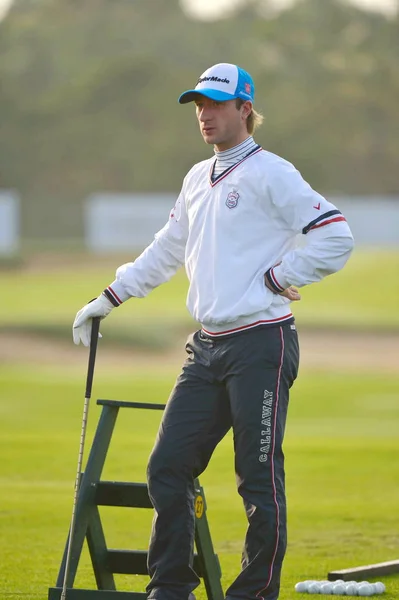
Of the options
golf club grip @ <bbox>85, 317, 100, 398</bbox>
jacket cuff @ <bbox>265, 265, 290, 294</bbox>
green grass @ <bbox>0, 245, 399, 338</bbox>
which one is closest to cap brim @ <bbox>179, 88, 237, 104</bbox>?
jacket cuff @ <bbox>265, 265, 290, 294</bbox>

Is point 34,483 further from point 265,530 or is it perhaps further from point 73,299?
point 73,299

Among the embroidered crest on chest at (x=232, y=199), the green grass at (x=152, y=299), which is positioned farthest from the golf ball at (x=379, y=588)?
the green grass at (x=152, y=299)

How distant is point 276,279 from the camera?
15.2 ft

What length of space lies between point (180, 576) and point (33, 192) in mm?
51480

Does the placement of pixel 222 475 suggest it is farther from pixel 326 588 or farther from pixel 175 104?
pixel 175 104

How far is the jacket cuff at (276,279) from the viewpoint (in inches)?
182

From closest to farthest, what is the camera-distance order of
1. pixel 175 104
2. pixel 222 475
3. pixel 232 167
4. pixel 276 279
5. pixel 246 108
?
pixel 276 279
pixel 232 167
pixel 246 108
pixel 222 475
pixel 175 104

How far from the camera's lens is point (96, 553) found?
4.96 m

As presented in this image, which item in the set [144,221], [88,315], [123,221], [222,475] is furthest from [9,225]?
[88,315]

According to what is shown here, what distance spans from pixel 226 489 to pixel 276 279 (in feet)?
15.6

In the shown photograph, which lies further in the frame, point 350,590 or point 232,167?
point 350,590

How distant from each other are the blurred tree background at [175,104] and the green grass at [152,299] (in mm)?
6235

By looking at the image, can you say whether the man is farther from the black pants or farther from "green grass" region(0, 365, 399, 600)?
"green grass" region(0, 365, 399, 600)

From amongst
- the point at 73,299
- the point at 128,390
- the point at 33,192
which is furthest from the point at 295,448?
the point at 33,192
